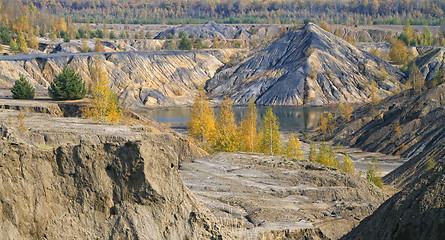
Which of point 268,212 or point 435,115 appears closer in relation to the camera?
point 268,212

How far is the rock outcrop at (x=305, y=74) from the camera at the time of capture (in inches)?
4700

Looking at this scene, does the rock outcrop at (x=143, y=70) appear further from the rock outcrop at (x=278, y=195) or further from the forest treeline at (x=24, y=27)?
the rock outcrop at (x=278, y=195)

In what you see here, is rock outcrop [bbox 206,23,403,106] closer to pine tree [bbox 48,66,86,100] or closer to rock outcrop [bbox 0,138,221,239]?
pine tree [bbox 48,66,86,100]

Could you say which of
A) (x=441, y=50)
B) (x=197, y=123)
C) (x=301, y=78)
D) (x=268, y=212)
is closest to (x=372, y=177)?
(x=268, y=212)

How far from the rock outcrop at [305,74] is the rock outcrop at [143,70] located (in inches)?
256

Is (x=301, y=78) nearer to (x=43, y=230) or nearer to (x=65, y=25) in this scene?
(x=65, y=25)

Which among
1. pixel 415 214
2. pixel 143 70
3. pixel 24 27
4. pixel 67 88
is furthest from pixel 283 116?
pixel 415 214

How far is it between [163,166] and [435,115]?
52692 millimetres

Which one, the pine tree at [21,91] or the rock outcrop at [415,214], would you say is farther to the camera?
the pine tree at [21,91]

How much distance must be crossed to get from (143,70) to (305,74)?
3420 centimetres

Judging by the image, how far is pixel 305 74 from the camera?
123062 mm

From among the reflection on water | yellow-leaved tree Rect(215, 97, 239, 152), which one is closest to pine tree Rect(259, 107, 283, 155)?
yellow-leaved tree Rect(215, 97, 239, 152)

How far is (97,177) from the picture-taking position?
18000mm

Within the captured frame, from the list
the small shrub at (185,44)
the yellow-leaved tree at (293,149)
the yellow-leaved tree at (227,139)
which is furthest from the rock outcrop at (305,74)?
the yellow-leaved tree at (293,149)
